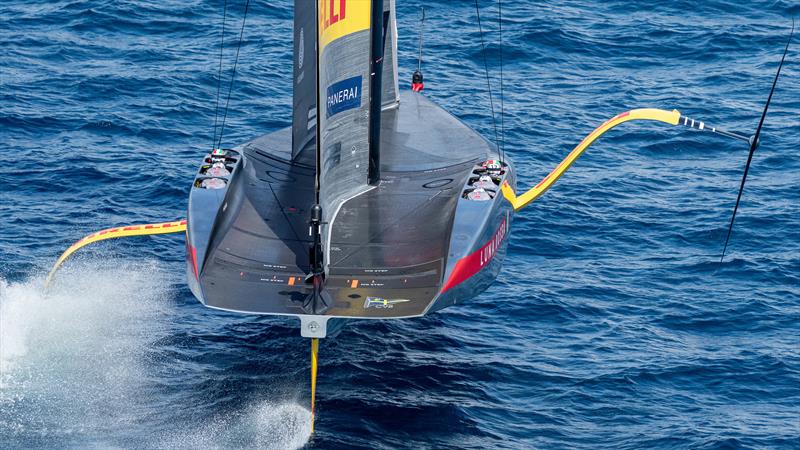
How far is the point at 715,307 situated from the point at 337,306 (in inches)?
469

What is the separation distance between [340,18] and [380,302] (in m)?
6.74

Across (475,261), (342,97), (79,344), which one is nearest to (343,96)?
(342,97)

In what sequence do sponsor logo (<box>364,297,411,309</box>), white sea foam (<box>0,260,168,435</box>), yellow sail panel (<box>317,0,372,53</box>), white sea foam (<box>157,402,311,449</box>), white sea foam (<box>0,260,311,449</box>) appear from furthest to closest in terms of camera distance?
1. yellow sail panel (<box>317,0,372,53</box>)
2. white sea foam (<box>0,260,168,435</box>)
3. sponsor logo (<box>364,297,411,309</box>)
4. white sea foam (<box>0,260,311,449</box>)
5. white sea foam (<box>157,402,311,449</box>)

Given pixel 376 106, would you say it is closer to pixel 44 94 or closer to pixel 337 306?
pixel 337 306

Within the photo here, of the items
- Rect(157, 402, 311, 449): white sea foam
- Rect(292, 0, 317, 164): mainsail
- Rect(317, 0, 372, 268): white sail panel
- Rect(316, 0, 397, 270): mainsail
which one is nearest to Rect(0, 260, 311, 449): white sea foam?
Rect(157, 402, 311, 449): white sea foam

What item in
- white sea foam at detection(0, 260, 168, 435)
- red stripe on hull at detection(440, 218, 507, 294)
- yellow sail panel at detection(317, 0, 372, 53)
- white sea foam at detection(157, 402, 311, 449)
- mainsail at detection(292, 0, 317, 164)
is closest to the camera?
white sea foam at detection(157, 402, 311, 449)

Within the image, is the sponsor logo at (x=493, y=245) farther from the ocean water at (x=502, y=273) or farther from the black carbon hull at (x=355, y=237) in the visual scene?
the ocean water at (x=502, y=273)

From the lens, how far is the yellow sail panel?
28.9m

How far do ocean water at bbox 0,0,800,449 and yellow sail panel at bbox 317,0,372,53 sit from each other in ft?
25.0

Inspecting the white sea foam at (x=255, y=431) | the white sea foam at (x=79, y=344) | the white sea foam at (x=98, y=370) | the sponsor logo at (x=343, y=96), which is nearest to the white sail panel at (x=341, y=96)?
the sponsor logo at (x=343, y=96)

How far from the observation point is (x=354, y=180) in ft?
105

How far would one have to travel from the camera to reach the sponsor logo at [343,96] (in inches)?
1155

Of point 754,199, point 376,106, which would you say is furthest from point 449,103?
point 376,106

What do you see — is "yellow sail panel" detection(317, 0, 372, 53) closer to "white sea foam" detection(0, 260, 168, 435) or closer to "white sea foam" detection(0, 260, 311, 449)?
"white sea foam" detection(0, 260, 311, 449)
